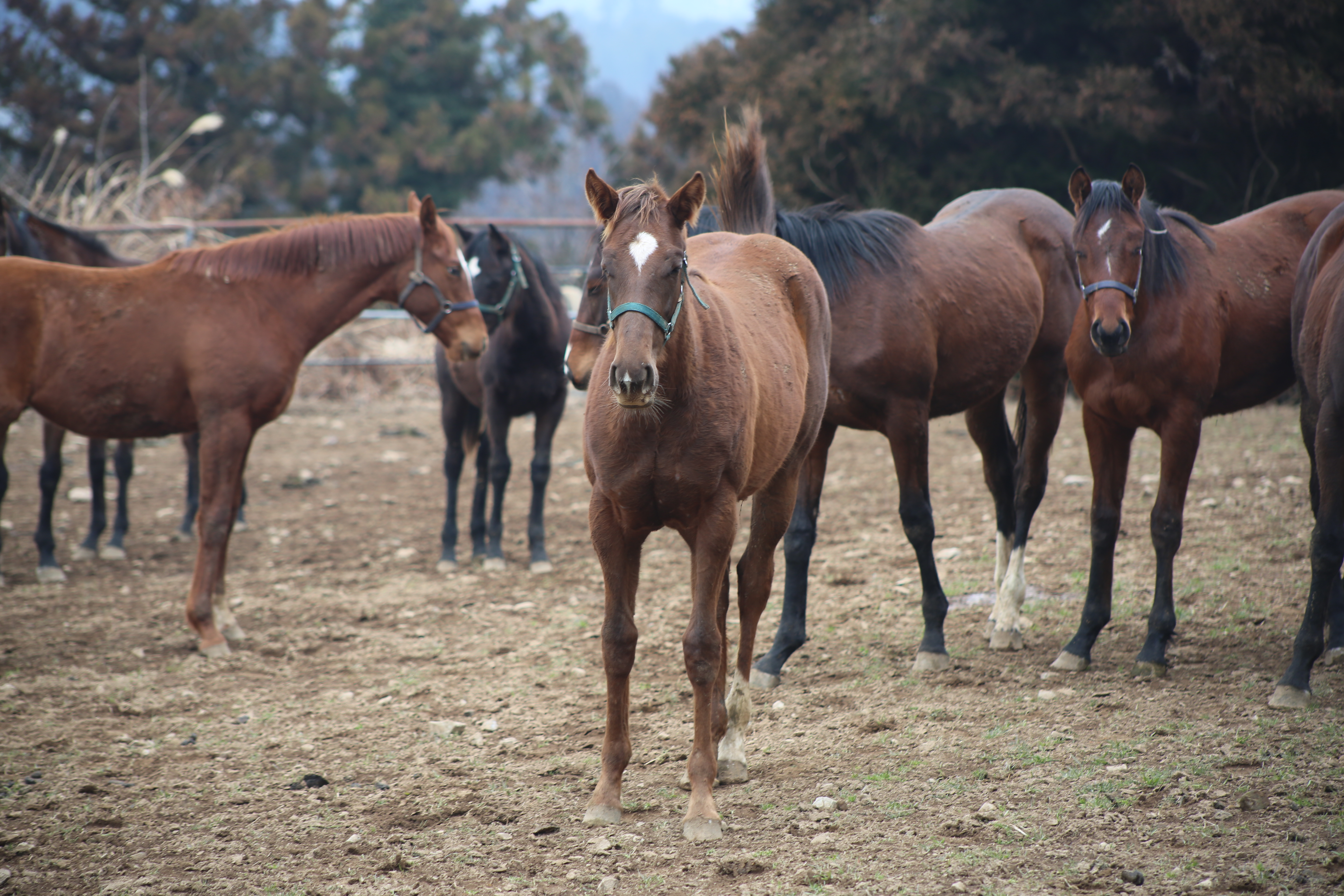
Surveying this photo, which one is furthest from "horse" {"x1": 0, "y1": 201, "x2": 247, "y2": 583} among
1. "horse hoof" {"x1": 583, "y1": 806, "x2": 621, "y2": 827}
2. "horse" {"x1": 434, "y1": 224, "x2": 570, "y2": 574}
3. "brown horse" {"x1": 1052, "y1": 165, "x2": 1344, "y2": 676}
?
"brown horse" {"x1": 1052, "y1": 165, "x2": 1344, "y2": 676}

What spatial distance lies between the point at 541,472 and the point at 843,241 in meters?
3.27

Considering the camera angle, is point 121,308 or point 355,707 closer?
point 355,707

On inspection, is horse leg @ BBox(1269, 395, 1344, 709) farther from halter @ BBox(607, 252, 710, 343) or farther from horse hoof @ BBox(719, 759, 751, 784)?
halter @ BBox(607, 252, 710, 343)

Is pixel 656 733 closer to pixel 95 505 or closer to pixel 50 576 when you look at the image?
pixel 50 576

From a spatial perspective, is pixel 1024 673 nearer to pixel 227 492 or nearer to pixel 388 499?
pixel 227 492

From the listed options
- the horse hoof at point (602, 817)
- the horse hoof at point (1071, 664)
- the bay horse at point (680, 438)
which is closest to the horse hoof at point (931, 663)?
the horse hoof at point (1071, 664)

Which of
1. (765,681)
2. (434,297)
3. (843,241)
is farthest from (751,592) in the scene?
Result: (434,297)

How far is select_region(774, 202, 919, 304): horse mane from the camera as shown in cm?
450

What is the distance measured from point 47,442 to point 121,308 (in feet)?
7.88

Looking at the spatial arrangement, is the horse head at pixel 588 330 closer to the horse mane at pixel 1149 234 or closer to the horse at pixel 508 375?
the horse mane at pixel 1149 234

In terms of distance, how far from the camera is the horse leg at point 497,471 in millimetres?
6785

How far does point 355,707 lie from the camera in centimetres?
426

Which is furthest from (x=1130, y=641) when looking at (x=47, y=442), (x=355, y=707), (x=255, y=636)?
(x=47, y=442)

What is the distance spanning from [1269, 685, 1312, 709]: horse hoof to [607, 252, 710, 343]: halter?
274 centimetres
